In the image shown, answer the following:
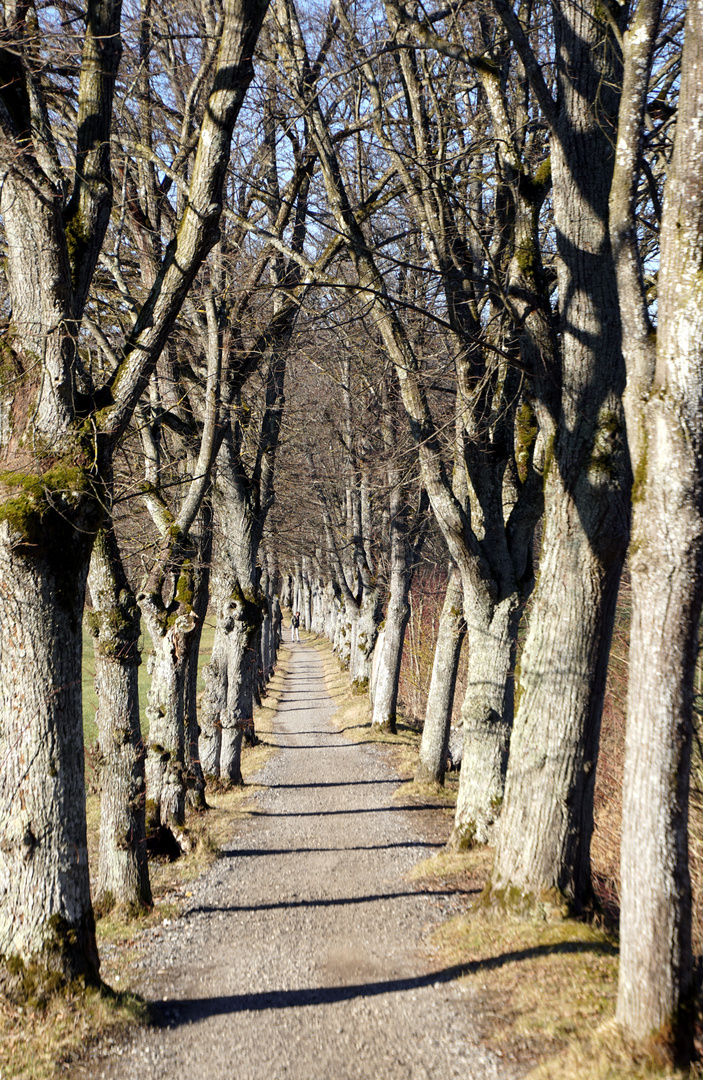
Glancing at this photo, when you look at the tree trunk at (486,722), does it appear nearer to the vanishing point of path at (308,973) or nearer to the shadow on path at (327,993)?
the vanishing point of path at (308,973)

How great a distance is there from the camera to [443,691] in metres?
12.3

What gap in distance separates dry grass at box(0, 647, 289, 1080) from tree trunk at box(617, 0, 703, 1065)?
3043 millimetres

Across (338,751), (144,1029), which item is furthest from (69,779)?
(338,751)

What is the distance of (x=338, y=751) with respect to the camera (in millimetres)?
16828

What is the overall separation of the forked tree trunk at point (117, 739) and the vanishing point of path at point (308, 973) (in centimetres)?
69

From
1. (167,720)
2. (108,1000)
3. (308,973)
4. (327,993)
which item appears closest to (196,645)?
(167,720)

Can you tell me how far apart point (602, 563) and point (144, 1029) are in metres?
4.46

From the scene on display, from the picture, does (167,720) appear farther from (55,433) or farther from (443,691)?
(55,433)

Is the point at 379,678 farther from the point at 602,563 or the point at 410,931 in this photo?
the point at 602,563

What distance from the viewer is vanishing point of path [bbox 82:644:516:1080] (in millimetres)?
4527

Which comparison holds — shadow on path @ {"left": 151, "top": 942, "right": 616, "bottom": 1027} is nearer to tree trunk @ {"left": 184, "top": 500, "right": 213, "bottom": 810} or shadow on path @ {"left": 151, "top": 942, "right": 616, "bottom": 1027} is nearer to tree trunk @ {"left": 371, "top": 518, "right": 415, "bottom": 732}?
tree trunk @ {"left": 184, "top": 500, "right": 213, "bottom": 810}

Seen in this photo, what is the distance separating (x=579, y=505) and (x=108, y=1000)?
4.68m

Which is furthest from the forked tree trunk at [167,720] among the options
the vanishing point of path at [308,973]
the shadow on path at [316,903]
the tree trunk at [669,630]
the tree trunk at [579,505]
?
the tree trunk at [669,630]

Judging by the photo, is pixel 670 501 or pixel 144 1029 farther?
pixel 144 1029
